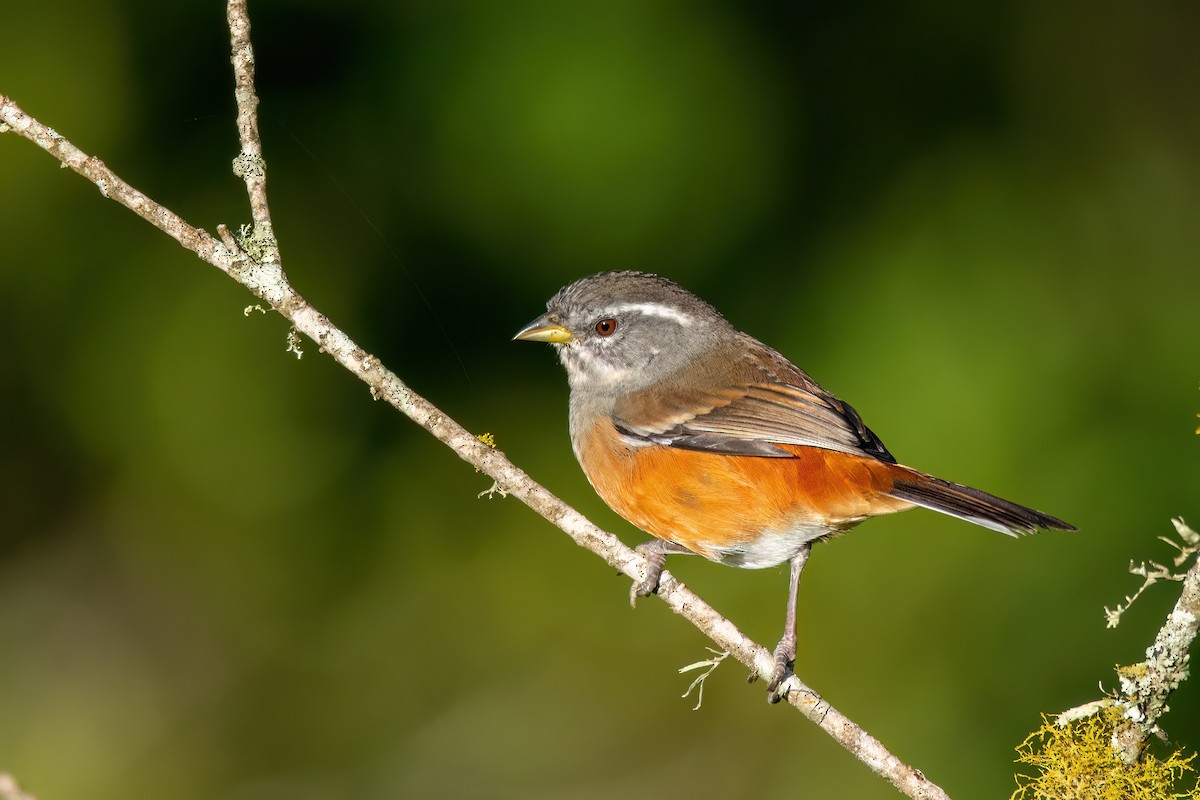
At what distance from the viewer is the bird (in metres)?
3.62

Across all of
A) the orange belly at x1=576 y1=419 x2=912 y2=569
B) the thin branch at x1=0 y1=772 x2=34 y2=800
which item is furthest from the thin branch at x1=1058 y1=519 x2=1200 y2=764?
the thin branch at x1=0 y1=772 x2=34 y2=800

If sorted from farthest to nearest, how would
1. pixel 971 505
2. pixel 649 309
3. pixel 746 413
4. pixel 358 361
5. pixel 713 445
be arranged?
pixel 649 309
pixel 746 413
pixel 713 445
pixel 971 505
pixel 358 361

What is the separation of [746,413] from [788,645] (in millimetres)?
801

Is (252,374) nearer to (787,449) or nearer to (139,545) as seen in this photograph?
(139,545)

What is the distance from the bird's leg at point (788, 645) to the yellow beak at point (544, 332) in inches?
47.2

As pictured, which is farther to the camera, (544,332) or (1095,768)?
(544,332)

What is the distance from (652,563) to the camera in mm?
3443

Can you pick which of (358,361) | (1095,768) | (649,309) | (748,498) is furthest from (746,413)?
(1095,768)

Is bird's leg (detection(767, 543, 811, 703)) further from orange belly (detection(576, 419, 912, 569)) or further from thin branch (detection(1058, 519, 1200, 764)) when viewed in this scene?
thin branch (detection(1058, 519, 1200, 764))

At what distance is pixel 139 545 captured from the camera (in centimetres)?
519

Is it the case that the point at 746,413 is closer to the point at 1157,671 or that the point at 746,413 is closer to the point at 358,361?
the point at 358,361

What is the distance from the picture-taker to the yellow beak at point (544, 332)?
436 cm

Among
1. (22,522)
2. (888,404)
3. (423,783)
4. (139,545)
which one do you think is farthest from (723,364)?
(22,522)

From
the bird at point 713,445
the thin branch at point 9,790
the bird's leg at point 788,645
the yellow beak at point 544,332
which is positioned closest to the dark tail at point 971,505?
the bird at point 713,445
